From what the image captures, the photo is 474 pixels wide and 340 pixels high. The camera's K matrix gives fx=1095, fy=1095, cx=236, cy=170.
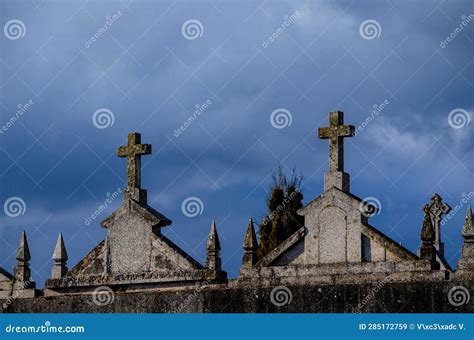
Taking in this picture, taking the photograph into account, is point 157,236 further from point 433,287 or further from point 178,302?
point 433,287

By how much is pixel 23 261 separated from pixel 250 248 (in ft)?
16.5

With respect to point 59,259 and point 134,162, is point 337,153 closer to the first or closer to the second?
point 134,162

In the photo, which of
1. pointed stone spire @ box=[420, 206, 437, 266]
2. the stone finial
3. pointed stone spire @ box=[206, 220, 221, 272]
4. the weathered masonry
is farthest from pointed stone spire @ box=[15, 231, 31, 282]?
pointed stone spire @ box=[420, 206, 437, 266]

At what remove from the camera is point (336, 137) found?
63.6 feet

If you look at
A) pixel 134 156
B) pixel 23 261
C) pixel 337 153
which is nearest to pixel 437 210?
pixel 337 153

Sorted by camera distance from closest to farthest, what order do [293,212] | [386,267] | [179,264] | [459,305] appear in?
[459,305] < [386,267] < [179,264] < [293,212]

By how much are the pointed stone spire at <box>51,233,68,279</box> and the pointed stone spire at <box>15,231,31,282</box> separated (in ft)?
2.12

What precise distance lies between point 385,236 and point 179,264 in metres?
3.93

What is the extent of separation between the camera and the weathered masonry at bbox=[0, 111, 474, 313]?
17.9 metres

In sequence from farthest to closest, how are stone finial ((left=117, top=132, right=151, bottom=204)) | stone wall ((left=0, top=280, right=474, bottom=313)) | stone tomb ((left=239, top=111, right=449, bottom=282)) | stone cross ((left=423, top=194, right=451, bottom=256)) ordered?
stone cross ((left=423, top=194, right=451, bottom=256)), stone finial ((left=117, top=132, right=151, bottom=204)), stone tomb ((left=239, top=111, right=449, bottom=282)), stone wall ((left=0, top=280, right=474, bottom=313))

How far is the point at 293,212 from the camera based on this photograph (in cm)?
2697

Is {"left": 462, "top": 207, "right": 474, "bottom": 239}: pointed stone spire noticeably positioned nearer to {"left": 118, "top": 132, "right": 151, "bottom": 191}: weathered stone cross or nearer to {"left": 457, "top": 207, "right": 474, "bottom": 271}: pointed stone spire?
{"left": 457, "top": 207, "right": 474, "bottom": 271}: pointed stone spire

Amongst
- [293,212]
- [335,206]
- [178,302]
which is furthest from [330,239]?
[293,212]

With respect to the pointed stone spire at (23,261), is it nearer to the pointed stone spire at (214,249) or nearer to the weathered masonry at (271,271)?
the weathered masonry at (271,271)
